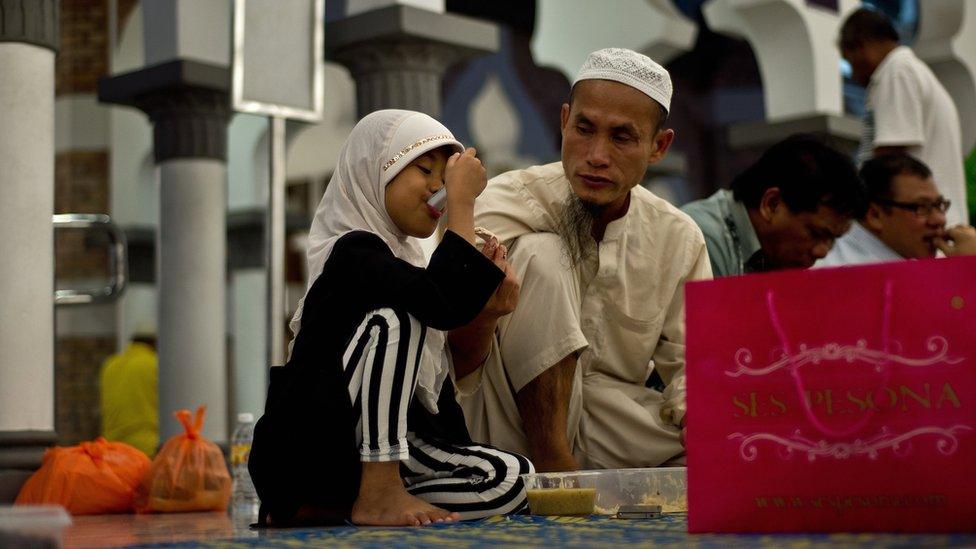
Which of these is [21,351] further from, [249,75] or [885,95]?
[885,95]

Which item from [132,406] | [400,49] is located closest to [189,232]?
[400,49]

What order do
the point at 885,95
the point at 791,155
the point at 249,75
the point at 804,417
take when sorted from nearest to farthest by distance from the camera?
the point at 804,417 → the point at 791,155 → the point at 249,75 → the point at 885,95

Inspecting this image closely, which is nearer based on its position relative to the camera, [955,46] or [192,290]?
[192,290]

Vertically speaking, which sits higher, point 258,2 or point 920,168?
point 258,2

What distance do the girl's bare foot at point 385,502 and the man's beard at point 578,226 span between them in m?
0.93

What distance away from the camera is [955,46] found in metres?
9.32

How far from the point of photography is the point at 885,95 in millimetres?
5238

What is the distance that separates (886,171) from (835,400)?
9.13 feet

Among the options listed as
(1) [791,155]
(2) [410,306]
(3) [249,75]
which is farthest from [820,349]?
(3) [249,75]

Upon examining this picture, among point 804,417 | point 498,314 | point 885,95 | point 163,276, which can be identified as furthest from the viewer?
point 163,276

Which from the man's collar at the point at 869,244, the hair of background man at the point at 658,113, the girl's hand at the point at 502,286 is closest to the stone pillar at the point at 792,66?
the man's collar at the point at 869,244

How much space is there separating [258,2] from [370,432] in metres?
2.07

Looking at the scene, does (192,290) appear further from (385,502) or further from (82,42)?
(82,42)

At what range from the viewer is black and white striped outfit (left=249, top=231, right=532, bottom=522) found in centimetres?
250
